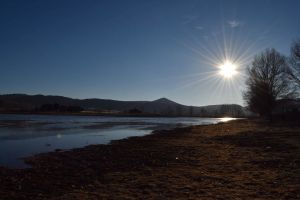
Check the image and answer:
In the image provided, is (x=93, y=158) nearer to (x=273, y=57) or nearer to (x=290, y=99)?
(x=290, y=99)

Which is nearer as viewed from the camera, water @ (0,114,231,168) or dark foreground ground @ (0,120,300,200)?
dark foreground ground @ (0,120,300,200)

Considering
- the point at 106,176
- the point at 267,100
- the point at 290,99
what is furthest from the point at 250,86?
the point at 106,176

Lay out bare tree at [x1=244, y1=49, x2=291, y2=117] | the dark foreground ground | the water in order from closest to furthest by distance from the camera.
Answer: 1. the dark foreground ground
2. the water
3. bare tree at [x1=244, y1=49, x2=291, y2=117]

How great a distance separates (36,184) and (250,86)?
65701mm

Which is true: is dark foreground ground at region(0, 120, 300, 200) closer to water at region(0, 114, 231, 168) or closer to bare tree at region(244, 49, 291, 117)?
water at region(0, 114, 231, 168)

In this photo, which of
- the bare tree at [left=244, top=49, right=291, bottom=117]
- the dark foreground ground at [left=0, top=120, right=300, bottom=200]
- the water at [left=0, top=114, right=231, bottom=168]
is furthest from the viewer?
the bare tree at [left=244, top=49, right=291, bottom=117]

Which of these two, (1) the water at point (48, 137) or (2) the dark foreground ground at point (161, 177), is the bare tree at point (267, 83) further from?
(2) the dark foreground ground at point (161, 177)

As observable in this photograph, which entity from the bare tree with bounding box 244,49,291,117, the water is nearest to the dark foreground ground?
the water

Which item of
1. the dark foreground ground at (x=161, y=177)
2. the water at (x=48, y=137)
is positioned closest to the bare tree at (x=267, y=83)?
the water at (x=48, y=137)

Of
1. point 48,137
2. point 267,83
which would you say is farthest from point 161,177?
point 267,83

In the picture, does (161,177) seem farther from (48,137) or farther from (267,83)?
(267,83)

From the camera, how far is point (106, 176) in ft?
45.1

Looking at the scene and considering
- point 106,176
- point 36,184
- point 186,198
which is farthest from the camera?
point 106,176

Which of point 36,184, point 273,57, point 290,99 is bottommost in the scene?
point 36,184
